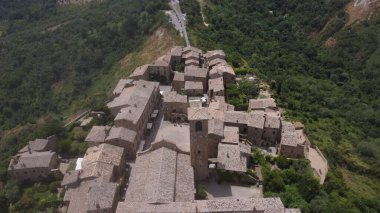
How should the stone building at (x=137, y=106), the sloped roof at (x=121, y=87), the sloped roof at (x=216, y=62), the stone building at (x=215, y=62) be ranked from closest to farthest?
1. the stone building at (x=137, y=106)
2. the sloped roof at (x=121, y=87)
3. the stone building at (x=215, y=62)
4. the sloped roof at (x=216, y=62)

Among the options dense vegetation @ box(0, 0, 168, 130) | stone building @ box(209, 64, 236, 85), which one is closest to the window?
stone building @ box(209, 64, 236, 85)

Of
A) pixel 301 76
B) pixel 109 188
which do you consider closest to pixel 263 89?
pixel 301 76

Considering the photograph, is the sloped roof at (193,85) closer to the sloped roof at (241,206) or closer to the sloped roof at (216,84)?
the sloped roof at (216,84)

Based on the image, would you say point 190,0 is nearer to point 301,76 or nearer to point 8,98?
point 301,76

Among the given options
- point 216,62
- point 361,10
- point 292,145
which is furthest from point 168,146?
point 361,10

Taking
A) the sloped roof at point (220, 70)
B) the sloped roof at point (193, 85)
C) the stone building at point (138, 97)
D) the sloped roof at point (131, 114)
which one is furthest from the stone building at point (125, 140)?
the sloped roof at point (220, 70)
